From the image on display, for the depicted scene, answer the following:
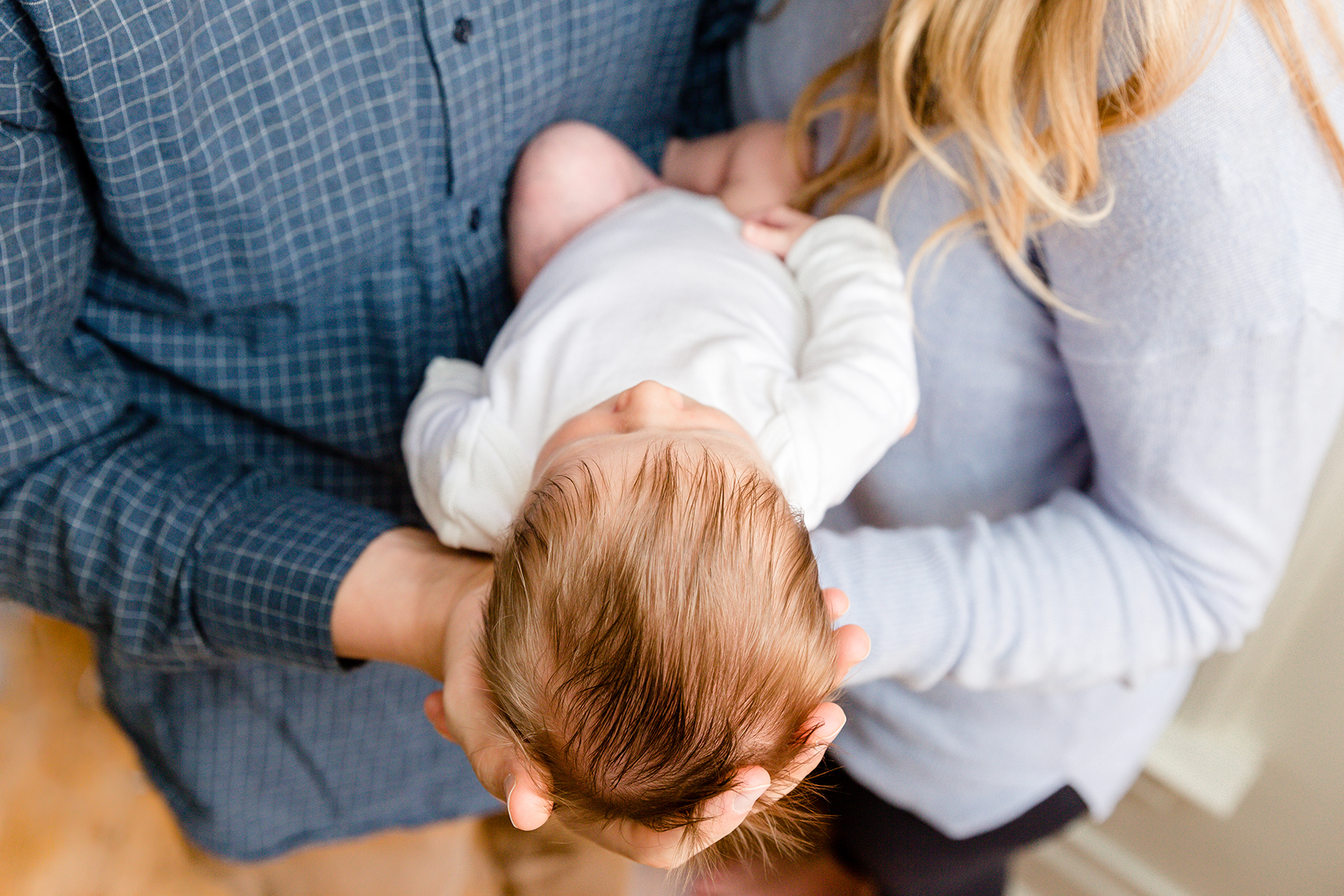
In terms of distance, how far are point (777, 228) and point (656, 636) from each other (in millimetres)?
463

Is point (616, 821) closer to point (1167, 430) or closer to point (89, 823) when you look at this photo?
point (1167, 430)

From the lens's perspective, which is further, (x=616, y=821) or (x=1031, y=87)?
(x=1031, y=87)

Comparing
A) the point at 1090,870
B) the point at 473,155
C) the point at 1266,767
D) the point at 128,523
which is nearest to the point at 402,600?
the point at 128,523

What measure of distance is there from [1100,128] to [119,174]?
66cm

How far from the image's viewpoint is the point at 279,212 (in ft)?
2.23

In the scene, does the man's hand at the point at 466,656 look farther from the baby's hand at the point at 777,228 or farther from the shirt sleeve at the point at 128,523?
the baby's hand at the point at 777,228

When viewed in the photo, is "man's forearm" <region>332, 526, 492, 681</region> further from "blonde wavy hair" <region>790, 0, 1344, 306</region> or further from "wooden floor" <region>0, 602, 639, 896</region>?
"wooden floor" <region>0, 602, 639, 896</region>

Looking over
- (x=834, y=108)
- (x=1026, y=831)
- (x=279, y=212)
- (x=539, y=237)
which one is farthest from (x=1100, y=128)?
(x=1026, y=831)

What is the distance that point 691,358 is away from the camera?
681 millimetres

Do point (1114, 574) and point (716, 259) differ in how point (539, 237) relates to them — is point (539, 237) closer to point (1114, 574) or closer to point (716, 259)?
point (716, 259)

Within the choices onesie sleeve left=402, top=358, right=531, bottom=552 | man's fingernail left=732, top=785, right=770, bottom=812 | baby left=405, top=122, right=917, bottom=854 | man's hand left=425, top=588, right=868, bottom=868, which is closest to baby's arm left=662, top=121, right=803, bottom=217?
baby left=405, top=122, right=917, bottom=854

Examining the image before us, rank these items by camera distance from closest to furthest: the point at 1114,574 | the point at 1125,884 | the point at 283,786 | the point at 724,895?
1. the point at 1114,574
2. the point at 283,786
3. the point at 1125,884
4. the point at 724,895

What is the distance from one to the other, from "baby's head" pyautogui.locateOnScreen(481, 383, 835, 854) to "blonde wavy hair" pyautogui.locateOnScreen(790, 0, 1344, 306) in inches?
12.2

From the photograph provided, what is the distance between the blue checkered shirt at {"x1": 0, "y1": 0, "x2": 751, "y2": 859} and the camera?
59 centimetres
